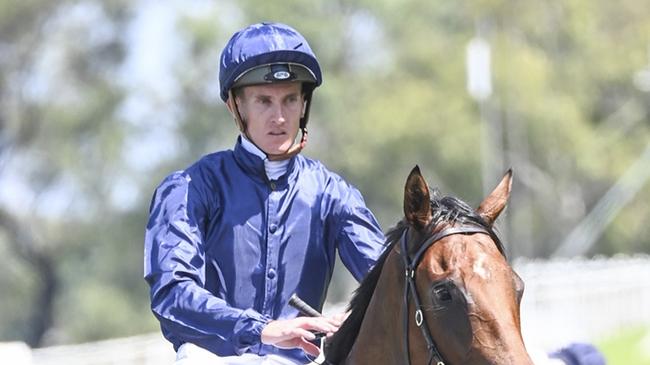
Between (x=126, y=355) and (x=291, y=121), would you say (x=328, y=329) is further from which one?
(x=126, y=355)

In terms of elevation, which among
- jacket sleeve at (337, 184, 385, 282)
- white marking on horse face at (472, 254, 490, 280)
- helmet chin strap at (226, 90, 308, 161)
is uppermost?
helmet chin strap at (226, 90, 308, 161)

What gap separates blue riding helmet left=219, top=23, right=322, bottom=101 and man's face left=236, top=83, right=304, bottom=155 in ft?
0.18

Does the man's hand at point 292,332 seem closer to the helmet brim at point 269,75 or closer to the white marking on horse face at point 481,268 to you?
the white marking on horse face at point 481,268

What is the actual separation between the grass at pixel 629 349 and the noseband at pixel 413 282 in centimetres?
1216

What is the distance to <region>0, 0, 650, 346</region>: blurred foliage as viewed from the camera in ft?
131

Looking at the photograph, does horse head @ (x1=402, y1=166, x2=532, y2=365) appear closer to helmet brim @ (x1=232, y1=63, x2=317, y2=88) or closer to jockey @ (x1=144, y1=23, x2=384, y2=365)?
jockey @ (x1=144, y1=23, x2=384, y2=365)

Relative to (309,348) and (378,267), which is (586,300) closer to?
(309,348)

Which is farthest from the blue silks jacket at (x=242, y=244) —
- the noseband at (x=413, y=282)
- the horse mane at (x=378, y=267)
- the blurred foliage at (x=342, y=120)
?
the blurred foliage at (x=342, y=120)

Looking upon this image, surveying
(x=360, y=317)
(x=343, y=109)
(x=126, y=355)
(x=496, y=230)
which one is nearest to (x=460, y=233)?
(x=496, y=230)

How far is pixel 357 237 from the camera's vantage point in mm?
5578

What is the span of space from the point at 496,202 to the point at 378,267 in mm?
476

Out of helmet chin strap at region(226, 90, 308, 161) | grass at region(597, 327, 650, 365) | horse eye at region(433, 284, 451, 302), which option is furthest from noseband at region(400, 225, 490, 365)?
grass at region(597, 327, 650, 365)

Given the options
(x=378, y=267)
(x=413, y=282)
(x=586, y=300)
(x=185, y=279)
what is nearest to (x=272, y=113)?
(x=185, y=279)

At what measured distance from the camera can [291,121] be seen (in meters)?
5.49
